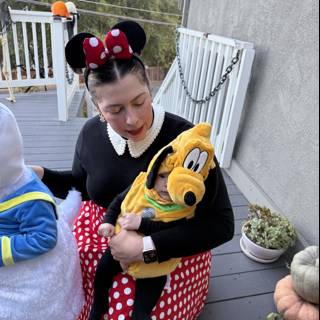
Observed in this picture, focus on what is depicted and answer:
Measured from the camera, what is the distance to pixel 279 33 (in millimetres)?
1919

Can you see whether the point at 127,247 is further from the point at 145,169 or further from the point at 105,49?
the point at 105,49

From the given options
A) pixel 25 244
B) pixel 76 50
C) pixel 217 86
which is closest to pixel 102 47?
pixel 76 50

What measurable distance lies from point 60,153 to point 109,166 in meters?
1.86

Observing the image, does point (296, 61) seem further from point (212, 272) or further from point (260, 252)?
point (212, 272)

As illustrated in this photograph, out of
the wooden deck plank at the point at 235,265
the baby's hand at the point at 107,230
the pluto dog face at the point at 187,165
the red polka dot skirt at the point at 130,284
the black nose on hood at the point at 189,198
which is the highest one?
the pluto dog face at the point at 187,165

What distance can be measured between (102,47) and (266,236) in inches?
50.4

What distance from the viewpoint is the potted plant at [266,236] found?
1664 millimetres

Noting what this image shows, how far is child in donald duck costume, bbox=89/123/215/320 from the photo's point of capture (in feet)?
2.91

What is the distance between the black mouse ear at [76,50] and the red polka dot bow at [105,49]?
76 mm

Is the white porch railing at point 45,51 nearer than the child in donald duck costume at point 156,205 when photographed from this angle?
No

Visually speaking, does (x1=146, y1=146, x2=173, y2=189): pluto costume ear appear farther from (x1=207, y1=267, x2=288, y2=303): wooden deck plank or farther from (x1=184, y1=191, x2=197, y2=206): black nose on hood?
(x1=207, y1=267, x2=288, y2=303): wooden deck plank

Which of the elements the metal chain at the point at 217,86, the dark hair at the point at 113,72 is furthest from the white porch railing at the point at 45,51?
the dark hair at the point at 113,72

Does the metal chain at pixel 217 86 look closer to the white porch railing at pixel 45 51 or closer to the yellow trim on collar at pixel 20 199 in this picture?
the white porch railing at pixel 45 51

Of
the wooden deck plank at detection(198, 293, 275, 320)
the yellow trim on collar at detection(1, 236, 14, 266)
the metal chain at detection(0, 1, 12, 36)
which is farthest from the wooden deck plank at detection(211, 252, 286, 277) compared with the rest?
the metal chain at detection(0, 1, 12, 36)
